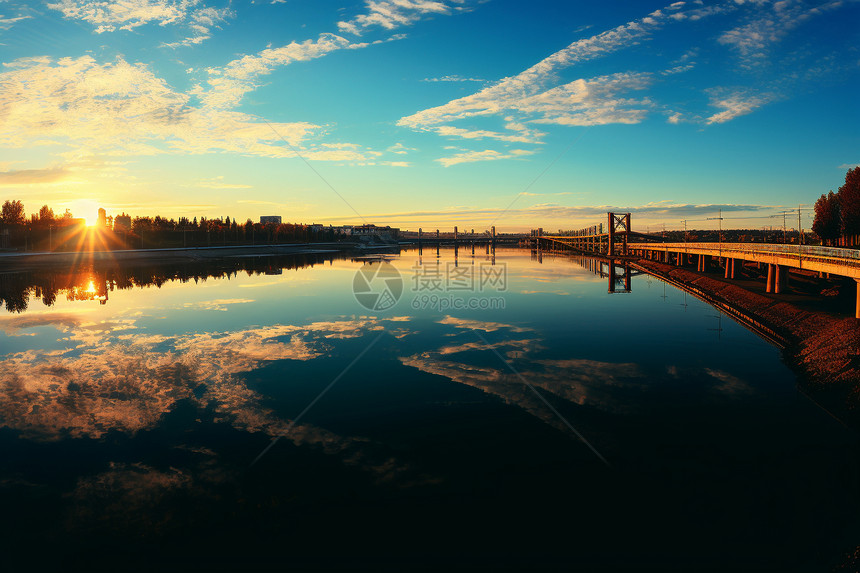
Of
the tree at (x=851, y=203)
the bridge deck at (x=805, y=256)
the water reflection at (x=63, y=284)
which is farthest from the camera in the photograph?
the tree at (x=851, y=203)

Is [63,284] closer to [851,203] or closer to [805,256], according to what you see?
[805,256]

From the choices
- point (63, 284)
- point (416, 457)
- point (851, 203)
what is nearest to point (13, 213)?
point (63, 284)

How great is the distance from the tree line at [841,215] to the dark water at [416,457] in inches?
3881

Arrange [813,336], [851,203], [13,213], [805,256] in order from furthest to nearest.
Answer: [13,213] < [851,203] < [805,256] < [813,336]

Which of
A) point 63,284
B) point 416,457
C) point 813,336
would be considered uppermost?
point 63,284

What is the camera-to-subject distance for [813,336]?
32250 millimetres

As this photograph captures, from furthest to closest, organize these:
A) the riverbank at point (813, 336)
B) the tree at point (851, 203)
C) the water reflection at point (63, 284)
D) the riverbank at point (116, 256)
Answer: the riverbank at point (116, 256) < the tree at point (851, 203) < the water reflection at point (63, 284) < the riverbank at point (813, 336)

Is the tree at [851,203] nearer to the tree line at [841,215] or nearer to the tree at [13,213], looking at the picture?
the tree line at [841,215]

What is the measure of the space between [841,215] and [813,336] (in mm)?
110956

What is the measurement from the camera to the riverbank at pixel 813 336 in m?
20.9

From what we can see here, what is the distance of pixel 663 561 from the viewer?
10.3 m

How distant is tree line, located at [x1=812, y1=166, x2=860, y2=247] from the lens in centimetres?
9712

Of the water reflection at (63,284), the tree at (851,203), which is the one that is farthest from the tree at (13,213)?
the tree at (851,203)

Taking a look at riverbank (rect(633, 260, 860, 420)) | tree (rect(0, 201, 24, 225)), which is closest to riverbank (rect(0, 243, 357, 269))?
tree (rect(0, 201, 24, 225))
